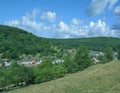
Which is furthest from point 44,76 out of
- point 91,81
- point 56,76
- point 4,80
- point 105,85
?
point 105,85

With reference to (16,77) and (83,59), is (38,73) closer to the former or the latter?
(16,77)

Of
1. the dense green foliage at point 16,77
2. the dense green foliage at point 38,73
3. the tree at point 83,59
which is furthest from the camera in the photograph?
the tree at point 83,59

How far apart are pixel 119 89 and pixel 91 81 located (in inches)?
538

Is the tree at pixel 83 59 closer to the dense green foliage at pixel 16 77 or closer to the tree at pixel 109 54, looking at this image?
the dense green foliage at pixel 16 77

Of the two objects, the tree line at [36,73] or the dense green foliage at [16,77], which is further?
the tree line at [36,73]

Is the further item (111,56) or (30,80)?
Answer: (111,56)

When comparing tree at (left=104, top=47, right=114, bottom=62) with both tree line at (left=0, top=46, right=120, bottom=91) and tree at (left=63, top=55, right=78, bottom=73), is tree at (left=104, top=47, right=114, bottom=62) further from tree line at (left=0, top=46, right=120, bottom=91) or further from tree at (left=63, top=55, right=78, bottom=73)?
tree line at (left=0, top=46, right=120, bottom=91)

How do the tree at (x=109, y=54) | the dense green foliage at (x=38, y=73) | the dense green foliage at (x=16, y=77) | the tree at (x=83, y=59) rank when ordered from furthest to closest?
the tree at (x=109, y=54)
the tree at (x=83, y=59)
the dense green foliage at (x=38, y=73)
the dense green foliage at (x=16, y=77)

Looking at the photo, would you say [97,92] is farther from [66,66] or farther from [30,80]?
[66,66]

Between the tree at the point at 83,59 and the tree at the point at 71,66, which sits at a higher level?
the tree at the point at 83,59

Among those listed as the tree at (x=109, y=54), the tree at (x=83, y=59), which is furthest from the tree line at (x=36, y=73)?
the tree at (x=109, y=54)

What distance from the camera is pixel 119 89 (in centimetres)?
4194

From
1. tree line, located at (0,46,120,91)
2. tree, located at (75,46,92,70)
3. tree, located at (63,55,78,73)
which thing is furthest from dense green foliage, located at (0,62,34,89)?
tree, located at (75,46,92,70)

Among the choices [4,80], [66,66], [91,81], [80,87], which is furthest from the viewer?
[66,66]
